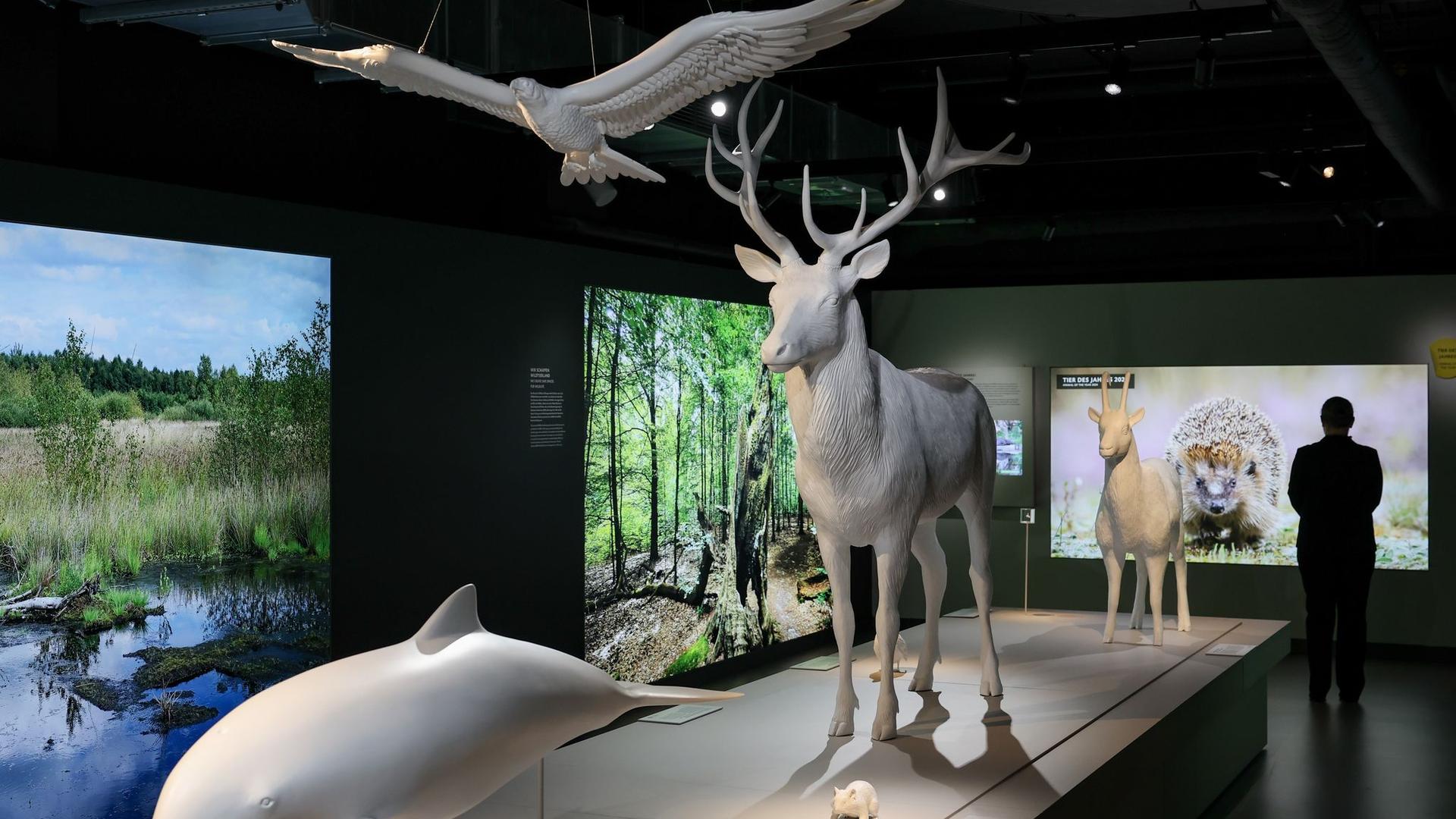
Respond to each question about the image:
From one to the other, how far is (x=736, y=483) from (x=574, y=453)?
73.2 inches

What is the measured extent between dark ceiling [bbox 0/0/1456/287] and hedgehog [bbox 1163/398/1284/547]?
1.08m

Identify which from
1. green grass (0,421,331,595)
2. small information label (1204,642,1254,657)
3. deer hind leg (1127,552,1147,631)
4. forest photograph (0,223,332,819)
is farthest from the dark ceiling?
small information label (1204,642,1254,657)

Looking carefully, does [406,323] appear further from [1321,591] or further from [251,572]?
[1321,591]

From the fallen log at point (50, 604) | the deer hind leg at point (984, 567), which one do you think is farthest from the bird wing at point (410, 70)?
the deer hind leg at point (984, 567)

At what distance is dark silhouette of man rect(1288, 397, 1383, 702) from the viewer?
6922 millimetres

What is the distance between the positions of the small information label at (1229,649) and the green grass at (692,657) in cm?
312

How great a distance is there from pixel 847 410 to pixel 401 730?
2140 mm

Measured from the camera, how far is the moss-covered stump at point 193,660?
456cm

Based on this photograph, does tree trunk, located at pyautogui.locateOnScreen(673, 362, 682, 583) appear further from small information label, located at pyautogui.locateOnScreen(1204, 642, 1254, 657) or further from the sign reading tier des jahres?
small information label, located at pyautogui.locateOnScreen(1204, 642, 1254, 657)

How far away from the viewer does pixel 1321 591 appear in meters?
7.11

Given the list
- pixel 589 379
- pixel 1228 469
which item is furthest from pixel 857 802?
pixel 1228 469

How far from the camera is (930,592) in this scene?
4746mm

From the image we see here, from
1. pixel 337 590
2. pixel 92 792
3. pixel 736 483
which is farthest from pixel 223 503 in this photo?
pixel 736 483

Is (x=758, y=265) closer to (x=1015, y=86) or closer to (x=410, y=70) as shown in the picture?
(x=410, y=70)
